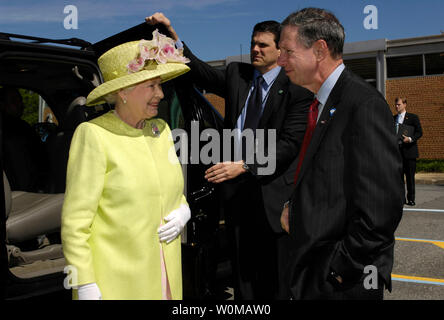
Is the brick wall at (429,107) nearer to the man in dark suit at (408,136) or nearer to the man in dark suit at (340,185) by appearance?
the man in dark suit at (408,136)

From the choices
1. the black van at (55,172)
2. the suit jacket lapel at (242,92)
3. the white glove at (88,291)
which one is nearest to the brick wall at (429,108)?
the black van at (55,172)

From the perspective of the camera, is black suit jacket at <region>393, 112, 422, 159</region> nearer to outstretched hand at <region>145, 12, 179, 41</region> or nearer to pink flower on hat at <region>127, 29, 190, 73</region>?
outstretched hand at <region>145, 12, 179, 41</region>

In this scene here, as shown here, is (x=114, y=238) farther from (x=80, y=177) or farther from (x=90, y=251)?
(x=80, y=177)

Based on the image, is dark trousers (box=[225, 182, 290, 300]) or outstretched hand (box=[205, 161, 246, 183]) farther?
dark trousers (box=[225, 182, 290, 300])

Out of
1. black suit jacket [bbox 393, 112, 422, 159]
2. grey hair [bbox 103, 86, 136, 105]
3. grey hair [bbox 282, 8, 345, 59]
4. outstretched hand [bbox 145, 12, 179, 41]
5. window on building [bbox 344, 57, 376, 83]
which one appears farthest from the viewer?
window on building [bbox 344, 57, 376, 83]

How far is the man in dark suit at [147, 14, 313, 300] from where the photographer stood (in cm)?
303

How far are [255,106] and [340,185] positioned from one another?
4.61ft

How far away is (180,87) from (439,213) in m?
7.62

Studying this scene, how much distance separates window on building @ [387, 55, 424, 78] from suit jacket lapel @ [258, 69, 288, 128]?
23134 mm

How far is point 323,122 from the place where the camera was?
2.04 meters

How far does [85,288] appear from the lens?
2.03 metres

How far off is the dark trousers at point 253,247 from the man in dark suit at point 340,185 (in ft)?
3.29

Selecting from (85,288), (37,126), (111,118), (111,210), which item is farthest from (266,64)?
(37,126)

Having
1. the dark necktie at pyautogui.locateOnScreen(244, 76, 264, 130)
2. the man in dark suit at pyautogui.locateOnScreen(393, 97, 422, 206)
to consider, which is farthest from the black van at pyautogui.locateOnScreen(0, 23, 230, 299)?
the man in dark suit at pyautogui.locateOnScreen(393, 97, 422, 206)
